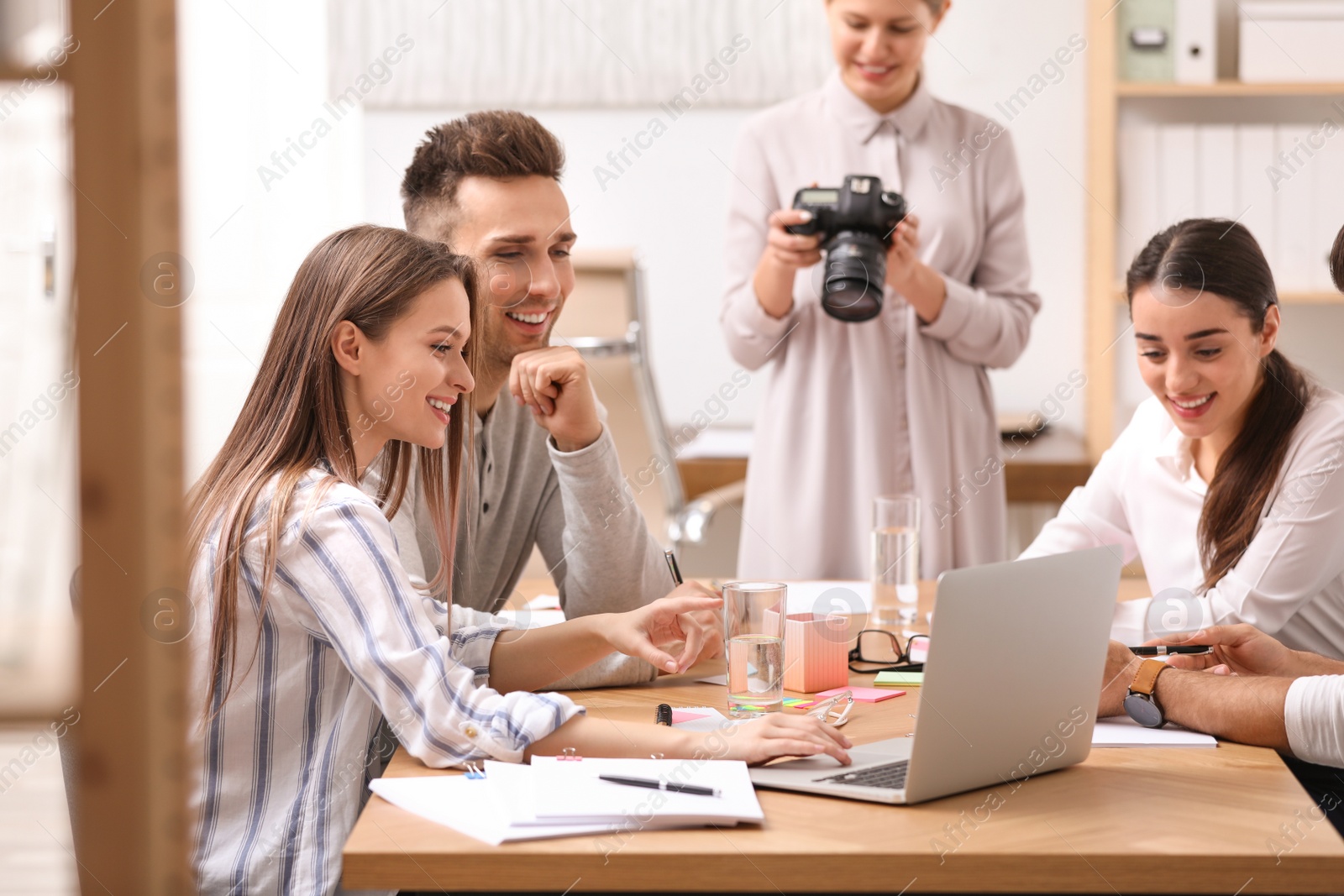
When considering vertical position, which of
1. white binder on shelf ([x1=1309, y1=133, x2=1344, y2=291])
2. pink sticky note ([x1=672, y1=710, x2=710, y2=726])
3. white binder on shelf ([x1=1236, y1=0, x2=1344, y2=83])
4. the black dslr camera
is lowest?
pink sticky note ([x1=672, y1=710, x2=710, y2=726])

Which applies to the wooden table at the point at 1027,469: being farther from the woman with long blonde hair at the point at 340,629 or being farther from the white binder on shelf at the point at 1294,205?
the woman with long blonde hair at the point at 340,629

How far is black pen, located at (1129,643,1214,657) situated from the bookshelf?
166cm

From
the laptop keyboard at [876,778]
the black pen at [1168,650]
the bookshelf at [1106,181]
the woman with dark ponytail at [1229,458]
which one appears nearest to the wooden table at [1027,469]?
the bookshelf at [1106,181]

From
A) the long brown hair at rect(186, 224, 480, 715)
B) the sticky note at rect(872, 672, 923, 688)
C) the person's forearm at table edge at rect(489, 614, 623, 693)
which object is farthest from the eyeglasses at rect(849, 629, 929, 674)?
the long brown hair at rect(186, 224, 480, 715)

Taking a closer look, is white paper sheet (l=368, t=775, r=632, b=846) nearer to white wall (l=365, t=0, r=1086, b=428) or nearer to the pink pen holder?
the pink pen holder

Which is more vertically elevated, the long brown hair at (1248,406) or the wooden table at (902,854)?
the long brown hair at (1248,406)

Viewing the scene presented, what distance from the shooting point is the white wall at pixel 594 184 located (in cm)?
312

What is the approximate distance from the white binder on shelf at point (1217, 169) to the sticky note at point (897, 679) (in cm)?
185

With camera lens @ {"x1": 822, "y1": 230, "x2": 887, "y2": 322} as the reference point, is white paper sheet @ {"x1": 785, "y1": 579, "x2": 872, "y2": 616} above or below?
below

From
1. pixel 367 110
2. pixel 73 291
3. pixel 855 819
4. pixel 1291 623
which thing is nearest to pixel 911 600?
pixel 1291 623

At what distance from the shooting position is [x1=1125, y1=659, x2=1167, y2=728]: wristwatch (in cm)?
111

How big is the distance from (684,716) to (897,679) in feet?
0.83

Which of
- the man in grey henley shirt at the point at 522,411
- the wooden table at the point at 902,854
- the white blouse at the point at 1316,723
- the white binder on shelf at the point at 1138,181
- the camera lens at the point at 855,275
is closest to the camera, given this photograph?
the wooden table at the point at 902,854

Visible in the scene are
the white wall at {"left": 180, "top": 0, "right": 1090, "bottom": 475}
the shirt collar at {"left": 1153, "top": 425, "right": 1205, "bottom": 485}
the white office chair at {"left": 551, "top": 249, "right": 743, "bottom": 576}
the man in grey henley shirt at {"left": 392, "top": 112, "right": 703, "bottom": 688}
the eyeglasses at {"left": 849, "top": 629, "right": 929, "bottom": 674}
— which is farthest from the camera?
the white wall at {"left": 180, "top": 0, "right": 1090, "bottom": 475}
